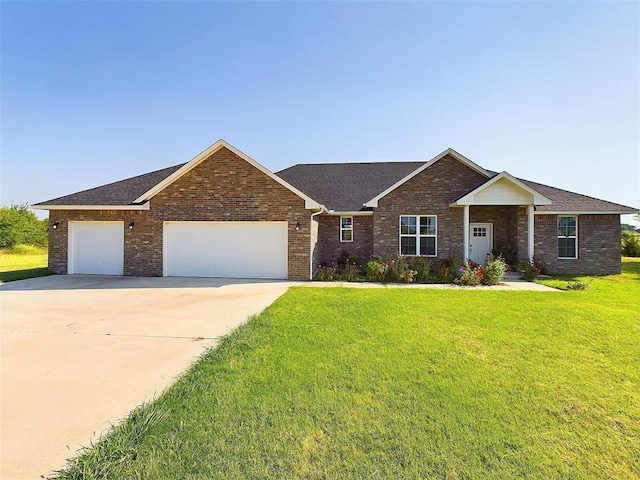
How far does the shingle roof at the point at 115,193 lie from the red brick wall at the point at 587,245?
18.6m

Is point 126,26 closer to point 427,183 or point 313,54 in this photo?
point 313,54

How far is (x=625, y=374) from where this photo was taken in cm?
418

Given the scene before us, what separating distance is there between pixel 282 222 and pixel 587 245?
14.0m

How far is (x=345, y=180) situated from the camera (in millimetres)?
18328

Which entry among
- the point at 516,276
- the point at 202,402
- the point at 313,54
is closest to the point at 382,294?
the point at 202,402

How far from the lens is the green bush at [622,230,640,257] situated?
22031mm

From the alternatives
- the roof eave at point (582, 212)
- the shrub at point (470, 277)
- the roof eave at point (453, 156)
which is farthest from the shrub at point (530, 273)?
the roof eave at point (453, 156)

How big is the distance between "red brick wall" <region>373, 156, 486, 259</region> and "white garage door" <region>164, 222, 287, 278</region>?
4.78m

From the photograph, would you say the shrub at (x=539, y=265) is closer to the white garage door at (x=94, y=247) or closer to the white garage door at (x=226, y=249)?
the white garage door at (x=226, y=249)

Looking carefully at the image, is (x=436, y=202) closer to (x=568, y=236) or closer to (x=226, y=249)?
(x=568, y=236)

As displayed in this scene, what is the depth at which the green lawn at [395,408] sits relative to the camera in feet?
8.32

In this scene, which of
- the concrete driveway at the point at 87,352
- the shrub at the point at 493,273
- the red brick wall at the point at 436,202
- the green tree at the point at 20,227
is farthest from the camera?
the green tree at the point at 20,227

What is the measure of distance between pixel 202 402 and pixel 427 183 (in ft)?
42.7

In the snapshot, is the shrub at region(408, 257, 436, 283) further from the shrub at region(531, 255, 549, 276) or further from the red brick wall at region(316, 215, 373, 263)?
the shrub at region(531, 255, 549, 276)
